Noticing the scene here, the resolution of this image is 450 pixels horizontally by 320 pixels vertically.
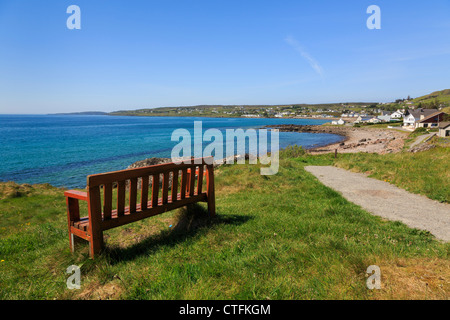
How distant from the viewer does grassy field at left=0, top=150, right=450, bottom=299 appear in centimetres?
280

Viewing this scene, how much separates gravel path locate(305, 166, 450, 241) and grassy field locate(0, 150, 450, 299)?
638 millimetres

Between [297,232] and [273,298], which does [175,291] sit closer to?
[273,298]

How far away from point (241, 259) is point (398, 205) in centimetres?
614

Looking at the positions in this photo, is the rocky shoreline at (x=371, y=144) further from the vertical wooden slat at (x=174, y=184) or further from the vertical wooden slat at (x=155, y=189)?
the vertical wooden slat at (x=155, y=189)

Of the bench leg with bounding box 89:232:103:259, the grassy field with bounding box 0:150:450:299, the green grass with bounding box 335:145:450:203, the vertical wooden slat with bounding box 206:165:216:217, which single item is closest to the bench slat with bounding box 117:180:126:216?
the bench leg with bounding box 89:232:103:259

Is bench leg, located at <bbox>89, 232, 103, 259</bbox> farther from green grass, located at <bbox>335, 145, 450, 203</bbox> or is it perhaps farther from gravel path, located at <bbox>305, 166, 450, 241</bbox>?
green grass, located at <bbox>335, 145, 450, 203</bbox>

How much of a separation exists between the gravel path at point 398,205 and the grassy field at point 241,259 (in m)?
0.64

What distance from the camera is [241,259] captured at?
11.7 ft

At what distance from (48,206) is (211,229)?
11698 millimetres

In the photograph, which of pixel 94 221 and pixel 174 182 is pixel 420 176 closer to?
pixel 174 182

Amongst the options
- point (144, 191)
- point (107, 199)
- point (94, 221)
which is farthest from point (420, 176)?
point (94, 221)

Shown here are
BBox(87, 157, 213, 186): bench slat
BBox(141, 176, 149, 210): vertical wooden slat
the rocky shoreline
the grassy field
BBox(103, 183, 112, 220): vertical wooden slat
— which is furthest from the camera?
the rocky shoreline

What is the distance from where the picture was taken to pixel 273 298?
2672mm
